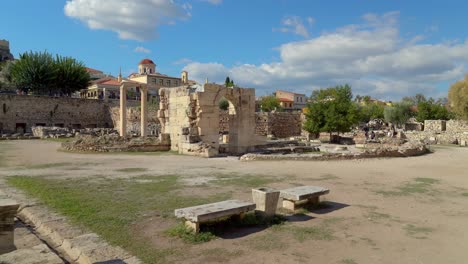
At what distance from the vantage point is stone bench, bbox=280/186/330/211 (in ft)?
19.3

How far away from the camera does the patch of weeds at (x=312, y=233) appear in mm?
4684

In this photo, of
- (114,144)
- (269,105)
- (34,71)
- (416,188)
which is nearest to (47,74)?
(34,71)

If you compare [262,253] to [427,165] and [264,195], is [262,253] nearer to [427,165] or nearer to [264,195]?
[264,195]

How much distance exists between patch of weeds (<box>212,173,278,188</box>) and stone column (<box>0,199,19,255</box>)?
16.6 ft

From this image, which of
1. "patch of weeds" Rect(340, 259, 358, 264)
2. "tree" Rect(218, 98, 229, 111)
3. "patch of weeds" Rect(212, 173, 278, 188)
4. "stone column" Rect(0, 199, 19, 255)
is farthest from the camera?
"tree" Rect(218, 98, 229, 111)

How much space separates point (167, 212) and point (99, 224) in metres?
1.07

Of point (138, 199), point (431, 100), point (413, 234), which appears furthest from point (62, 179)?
point (431, 100)

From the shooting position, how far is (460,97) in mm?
35750

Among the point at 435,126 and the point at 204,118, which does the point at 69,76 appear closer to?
the point at 204,118

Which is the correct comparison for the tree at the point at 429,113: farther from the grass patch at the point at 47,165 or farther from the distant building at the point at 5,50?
the distant building at the point at 5,50

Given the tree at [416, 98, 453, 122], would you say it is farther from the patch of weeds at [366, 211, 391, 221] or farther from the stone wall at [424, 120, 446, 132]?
the patch of weeds at [366, 211, 391, 221]

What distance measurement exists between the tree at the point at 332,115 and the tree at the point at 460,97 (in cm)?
1538

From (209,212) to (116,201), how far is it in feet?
7.79

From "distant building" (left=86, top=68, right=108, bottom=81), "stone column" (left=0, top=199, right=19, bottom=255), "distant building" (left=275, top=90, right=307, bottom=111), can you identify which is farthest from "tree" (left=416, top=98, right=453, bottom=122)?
"distant building" (left=86, top=68, right=108, bottom=81)
